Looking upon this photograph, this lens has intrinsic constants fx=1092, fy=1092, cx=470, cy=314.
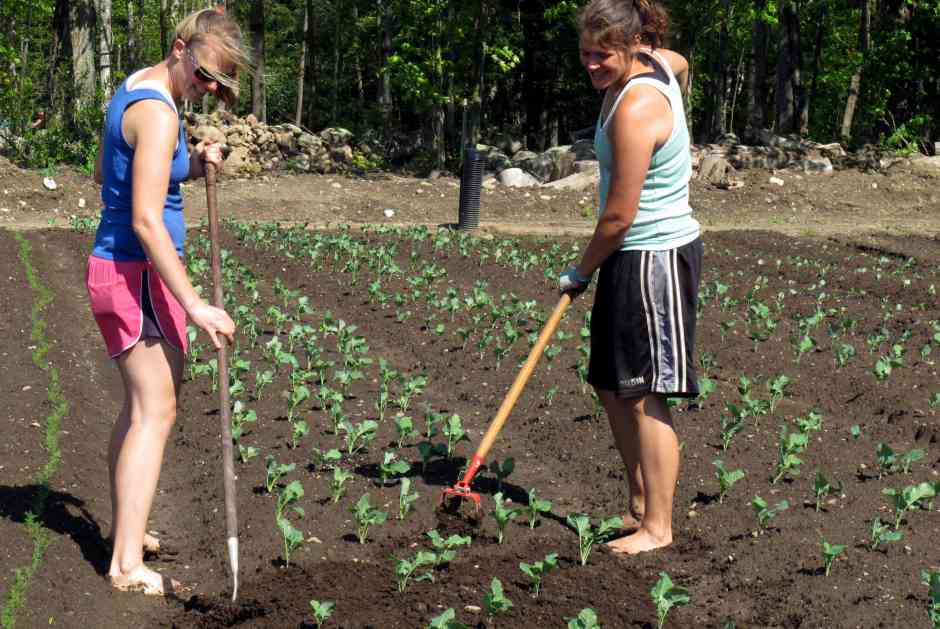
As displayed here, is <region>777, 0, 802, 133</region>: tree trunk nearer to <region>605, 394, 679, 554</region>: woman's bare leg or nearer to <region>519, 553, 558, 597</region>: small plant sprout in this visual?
<region>605, 394, 679, 554</region>: woman's bare leg

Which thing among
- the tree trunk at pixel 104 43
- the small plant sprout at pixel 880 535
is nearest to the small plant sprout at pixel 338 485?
the small plant sprout at pixel 880 535

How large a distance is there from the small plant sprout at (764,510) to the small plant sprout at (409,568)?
1.38 metres

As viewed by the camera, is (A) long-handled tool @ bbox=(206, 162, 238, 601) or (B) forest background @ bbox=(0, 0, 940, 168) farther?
(B) forest background @ bbox=(0, 0, 940, 168)

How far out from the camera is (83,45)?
21.8m

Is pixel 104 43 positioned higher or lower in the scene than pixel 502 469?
higher

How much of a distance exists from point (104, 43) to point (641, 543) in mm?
22481

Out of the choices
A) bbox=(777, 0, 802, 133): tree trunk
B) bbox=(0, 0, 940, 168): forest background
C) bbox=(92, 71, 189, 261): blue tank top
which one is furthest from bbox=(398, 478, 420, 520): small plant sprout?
bbox=(777, 0, 802, 133): tree trunk

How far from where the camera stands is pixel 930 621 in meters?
3.66

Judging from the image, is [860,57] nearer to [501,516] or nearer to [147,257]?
[501,516]

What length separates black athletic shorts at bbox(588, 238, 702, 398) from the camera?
3.91 metres

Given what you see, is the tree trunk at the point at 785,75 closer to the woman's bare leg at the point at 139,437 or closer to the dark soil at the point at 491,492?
the dark soil at the point at 491,492

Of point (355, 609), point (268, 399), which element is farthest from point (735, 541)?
point (268, 399)

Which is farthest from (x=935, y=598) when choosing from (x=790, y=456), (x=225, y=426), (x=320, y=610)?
(x=225, y=426)

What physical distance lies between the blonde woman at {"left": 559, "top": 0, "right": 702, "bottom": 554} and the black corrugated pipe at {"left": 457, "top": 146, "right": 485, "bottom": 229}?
10773mm
